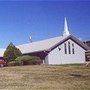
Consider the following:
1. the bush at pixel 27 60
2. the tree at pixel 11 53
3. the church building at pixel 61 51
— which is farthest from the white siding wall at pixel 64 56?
the tree at pixel 11 53

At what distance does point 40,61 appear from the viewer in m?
47.4

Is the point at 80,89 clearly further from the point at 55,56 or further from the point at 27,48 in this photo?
the point at 27,48

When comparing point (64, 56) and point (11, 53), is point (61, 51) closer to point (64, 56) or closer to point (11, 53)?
point (64, 56)

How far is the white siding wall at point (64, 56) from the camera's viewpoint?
4816 centimetres

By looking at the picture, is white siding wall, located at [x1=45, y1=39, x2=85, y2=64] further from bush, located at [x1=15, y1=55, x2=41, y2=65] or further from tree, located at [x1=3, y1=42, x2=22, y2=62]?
tree, located at [x1=3, y1=42, x2=22, y2=62]

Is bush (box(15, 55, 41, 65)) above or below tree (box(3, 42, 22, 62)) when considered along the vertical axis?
below

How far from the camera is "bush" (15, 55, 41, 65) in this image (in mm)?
45781

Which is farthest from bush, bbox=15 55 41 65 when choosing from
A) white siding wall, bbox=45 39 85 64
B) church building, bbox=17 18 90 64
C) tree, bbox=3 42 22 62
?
tree, bbox=3 42 22 62

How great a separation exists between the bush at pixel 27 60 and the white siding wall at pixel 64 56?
2282 mm

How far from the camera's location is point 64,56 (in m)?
49.4

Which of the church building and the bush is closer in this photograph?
the bush

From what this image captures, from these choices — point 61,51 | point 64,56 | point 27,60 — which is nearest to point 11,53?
point 27,60

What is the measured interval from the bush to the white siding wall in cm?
228

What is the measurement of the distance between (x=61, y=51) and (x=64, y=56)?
42.0 inches
